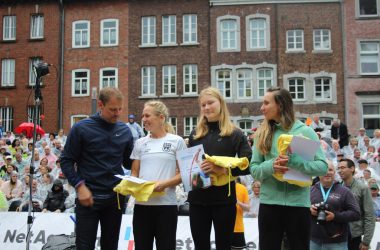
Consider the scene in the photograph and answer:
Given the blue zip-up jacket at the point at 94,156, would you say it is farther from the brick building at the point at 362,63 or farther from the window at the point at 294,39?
the window at the point at 294,39

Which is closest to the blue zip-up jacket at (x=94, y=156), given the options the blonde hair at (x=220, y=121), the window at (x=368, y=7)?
the blonde hair at (x=220, y=121)

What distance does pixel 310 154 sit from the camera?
4.14 metres

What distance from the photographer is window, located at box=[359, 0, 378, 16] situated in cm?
3052

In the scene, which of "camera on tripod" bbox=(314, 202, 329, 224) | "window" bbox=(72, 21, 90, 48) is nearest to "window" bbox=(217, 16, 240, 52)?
"window" bbox=(72, 21, 90, 48)

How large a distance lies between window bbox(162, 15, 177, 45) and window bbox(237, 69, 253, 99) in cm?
498

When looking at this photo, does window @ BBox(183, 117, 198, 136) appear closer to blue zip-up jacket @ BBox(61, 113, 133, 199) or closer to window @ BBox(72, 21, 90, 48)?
window @ BBox(72, 21, 90, 48)

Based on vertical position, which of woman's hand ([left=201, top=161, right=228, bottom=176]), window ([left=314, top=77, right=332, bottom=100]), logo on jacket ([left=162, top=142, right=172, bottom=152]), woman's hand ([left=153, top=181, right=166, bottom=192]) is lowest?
woman's hand ([left=153, top=181, right=166, bottom=192])

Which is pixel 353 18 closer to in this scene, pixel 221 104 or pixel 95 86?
pixel 95 86

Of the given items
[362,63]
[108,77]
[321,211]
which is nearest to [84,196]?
[321,211]

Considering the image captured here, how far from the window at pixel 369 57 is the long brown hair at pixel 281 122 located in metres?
27.8

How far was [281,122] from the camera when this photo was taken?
4422mm

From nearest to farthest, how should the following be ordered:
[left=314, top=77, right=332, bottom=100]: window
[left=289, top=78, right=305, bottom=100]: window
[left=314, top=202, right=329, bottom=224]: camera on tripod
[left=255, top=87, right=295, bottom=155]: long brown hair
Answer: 1. [left=255, top=87, right=295, bottom=155]: long brown hair
2. [left=314, top=202, right=329, bottom=224]: camera on tripod
3. [left=314, top=77, right=332, bottom=100]: window
4. [left=289, top=78, right=305, bottom=100]: window

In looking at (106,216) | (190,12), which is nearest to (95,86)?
(190,12)

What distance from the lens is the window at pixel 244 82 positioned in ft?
101
